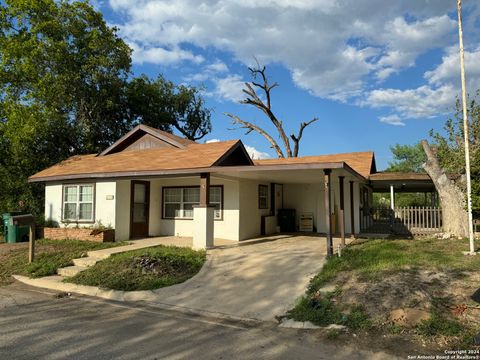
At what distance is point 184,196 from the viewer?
15555mm

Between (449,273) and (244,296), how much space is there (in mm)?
4152

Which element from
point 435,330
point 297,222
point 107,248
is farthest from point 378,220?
point 435,330

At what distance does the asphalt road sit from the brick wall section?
6.39 metres

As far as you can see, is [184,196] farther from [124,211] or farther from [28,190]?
[28,190]

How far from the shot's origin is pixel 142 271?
9164 millimetres

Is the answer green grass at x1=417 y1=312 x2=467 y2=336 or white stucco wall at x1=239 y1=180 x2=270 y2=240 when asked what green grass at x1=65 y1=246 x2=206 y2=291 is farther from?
green grass at x1=417 y1=312 x2=467 y2=336

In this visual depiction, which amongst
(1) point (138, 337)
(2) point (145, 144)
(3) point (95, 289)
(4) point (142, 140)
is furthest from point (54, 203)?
(1) point (138, 337)

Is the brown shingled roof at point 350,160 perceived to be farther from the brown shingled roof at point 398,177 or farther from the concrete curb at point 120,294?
the concrete curb at point 120,294

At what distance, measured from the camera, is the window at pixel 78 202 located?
15.0 metres

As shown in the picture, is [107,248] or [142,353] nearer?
[142,353]

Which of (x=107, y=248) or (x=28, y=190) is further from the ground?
(x=28, y=190)

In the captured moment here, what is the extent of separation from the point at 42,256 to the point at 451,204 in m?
14.8

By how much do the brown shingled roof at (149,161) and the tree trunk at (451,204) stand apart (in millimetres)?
8375

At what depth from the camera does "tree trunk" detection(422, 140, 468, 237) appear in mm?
14594
